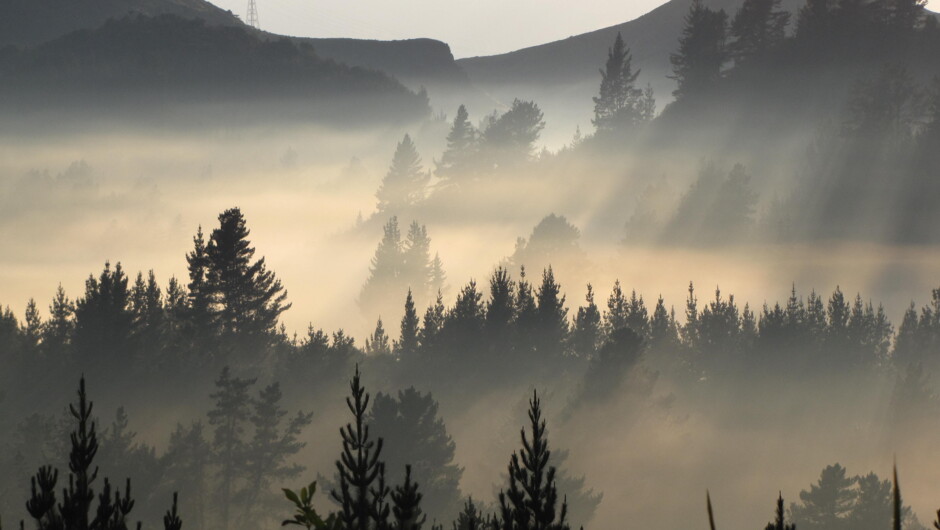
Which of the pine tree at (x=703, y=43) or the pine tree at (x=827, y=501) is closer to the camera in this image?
the pine tree at (x=827, y=501)

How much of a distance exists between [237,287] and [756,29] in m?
102

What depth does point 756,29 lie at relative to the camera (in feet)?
625

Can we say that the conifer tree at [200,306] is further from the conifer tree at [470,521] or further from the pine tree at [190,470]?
the conifer tree at [470,521]

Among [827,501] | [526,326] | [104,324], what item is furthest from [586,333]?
[827,501]

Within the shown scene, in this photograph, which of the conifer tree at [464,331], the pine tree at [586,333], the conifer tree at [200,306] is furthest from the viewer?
the pine tree at [586,333]

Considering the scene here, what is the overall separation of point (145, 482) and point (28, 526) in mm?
8404

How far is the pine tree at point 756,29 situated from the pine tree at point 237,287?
312 ft

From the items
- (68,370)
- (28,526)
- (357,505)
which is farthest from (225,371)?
(357,505)

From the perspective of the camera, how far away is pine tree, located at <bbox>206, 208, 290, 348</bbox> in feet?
414

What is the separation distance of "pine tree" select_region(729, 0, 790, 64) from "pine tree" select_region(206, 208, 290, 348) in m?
95.2

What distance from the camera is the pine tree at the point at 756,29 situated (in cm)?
18888

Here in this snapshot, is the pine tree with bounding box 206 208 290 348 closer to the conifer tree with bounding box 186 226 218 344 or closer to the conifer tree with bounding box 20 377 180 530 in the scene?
the conifer tree with bounding box 186 226 218 344

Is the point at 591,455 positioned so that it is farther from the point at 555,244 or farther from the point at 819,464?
the point at 555,244

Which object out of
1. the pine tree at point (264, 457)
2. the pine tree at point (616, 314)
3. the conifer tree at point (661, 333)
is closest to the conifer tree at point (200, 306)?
the pine tree at point (264, 457)
